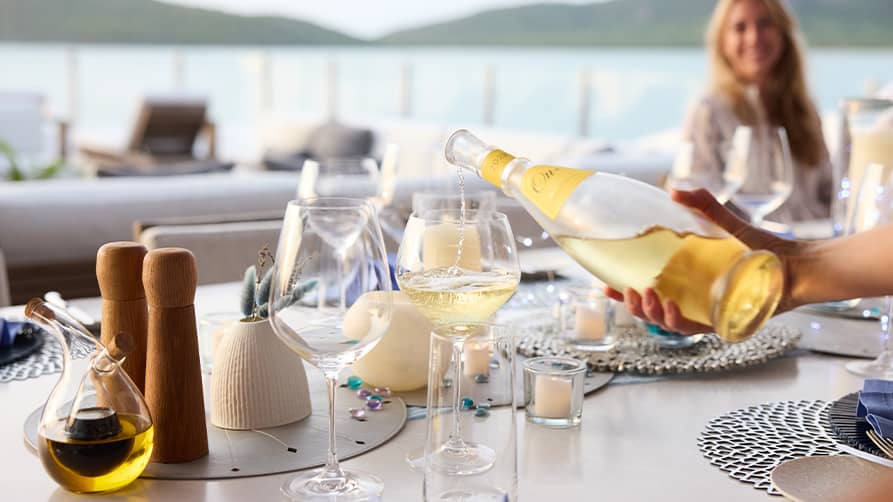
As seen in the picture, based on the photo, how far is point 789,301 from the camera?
97 cm

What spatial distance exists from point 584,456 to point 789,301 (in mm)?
259

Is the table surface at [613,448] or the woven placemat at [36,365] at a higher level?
the table surface at [613,448]

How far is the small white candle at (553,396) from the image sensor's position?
0.99 m

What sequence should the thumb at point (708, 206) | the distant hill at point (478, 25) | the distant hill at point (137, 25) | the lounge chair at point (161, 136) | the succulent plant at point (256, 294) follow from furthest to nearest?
1. the distant hill at point (478, 25)
2. the distant hill at point (137, 25)
3. the lounge chair at point (161, 136)
4. the succulent plant at point (256, 294)
5. the thumb at point (708, 206)

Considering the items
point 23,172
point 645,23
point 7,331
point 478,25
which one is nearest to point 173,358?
point 7,331

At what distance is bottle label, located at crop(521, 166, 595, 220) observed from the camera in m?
0.92

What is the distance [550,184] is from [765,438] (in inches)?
13.1

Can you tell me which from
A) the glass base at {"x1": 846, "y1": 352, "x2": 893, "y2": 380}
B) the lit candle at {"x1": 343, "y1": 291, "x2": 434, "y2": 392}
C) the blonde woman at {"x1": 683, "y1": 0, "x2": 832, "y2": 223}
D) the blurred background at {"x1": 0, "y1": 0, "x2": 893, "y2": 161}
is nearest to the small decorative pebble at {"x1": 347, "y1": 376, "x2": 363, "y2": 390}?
the lit candle at {"x1": 343, "y1": 291, "x2": 434, "y2": 392}

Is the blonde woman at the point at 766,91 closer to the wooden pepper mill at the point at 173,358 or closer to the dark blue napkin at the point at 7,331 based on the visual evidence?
the dark blue napkin at the point at 7,331

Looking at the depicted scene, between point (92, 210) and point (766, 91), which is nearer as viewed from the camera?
point (92, 210)

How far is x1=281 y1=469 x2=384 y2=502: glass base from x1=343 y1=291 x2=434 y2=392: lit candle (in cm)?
24

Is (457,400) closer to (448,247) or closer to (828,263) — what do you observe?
(448,247)

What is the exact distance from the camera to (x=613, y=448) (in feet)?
3.09

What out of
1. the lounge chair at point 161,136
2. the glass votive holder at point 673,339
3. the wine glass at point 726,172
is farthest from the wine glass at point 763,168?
the lounge chair at point 161,136
